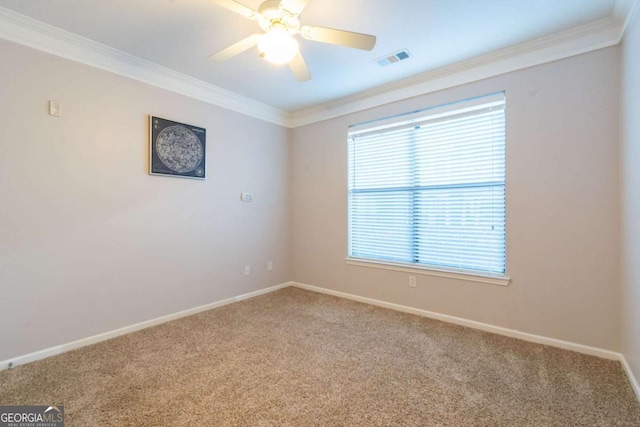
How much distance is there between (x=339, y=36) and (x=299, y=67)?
16.4 inches

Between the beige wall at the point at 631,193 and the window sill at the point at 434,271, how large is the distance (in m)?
0.79

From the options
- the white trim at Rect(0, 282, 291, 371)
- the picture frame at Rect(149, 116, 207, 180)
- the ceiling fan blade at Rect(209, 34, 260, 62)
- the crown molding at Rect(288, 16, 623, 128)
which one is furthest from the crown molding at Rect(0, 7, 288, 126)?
the white trim at Rect(0, 282, 291, 371)

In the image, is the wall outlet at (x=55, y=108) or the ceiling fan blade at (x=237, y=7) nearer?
the ceiling fan blade at (x=237, y=7)

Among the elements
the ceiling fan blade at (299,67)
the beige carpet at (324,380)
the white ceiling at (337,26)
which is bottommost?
the beige carpet at (324,380)

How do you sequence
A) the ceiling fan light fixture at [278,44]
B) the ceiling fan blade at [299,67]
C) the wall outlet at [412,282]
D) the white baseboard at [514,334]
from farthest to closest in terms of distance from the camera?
the wall outlet at [412,282] → the white baseboard at [514,334] → the ceiling fan blade at [299,67] → the ceiling fan light fixture at [278,44]

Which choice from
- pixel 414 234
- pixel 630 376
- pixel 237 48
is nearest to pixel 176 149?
pixel 237 48

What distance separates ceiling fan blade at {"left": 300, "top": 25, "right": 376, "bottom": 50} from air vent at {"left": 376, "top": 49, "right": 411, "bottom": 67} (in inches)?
40.2

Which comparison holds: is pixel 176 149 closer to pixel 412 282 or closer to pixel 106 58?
pixel 106 58

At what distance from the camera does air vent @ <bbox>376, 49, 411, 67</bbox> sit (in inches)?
106

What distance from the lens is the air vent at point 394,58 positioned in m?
2.68

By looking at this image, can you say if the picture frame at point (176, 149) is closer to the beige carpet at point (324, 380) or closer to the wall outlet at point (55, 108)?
the wall outlet at point (55, 108)

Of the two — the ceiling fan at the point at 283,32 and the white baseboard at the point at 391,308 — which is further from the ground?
the ceiling fan at the point at 283,32

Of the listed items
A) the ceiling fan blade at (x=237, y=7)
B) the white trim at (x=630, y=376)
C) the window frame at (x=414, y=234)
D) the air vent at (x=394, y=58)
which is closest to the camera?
the ceiling fan blade at (x=237, y=7)

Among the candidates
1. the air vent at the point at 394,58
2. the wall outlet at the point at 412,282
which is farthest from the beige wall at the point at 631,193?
the wall outlet at the point at 412,282
